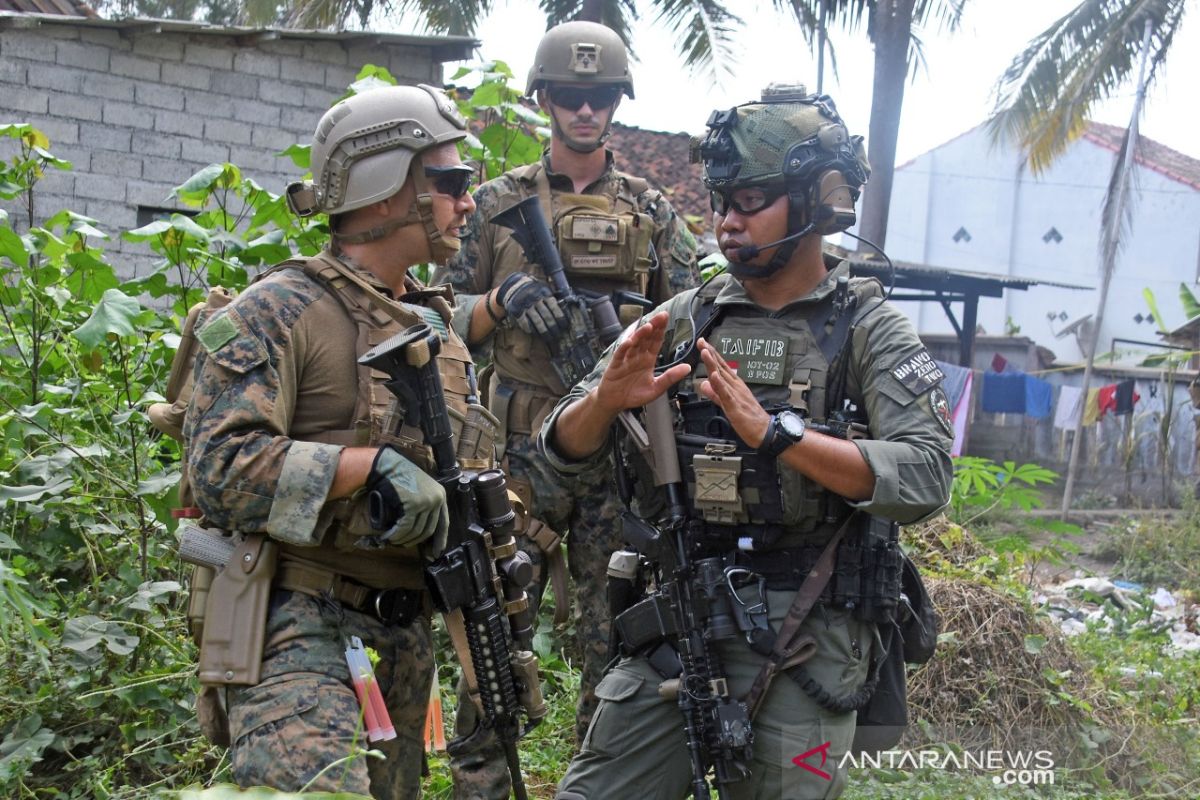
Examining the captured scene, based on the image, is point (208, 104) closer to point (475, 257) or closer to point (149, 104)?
point (149, 104)

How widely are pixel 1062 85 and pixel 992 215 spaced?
1351 cm

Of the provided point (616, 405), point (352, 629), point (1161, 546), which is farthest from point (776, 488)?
point (1161, 546)

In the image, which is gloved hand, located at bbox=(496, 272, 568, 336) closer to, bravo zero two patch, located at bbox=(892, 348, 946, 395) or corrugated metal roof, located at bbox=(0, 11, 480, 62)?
bravo zero two patch, located at bbox=(892, 348, 946, 395)

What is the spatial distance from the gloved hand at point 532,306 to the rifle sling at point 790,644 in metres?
1.68

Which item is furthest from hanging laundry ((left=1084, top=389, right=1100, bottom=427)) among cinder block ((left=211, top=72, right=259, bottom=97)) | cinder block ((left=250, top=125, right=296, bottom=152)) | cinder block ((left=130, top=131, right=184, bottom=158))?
cinder block ((left=130, top=131, right=184, bottom=158))

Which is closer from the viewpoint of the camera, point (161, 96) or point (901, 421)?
point (901, 421)

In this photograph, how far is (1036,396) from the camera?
2114 cm

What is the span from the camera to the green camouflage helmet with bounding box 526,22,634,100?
484 cm

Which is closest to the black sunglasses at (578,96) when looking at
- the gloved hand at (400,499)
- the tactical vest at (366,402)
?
the tactical vest at (366,402)

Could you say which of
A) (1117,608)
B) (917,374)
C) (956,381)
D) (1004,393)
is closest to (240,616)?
(917,374)

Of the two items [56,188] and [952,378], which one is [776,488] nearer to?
[56,188]

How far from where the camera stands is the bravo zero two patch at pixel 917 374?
315 centimetres

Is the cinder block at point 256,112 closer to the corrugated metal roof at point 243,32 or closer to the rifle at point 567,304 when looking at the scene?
the corrugated metal roof at point 243,32

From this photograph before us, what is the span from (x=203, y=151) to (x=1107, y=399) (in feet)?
48.7
